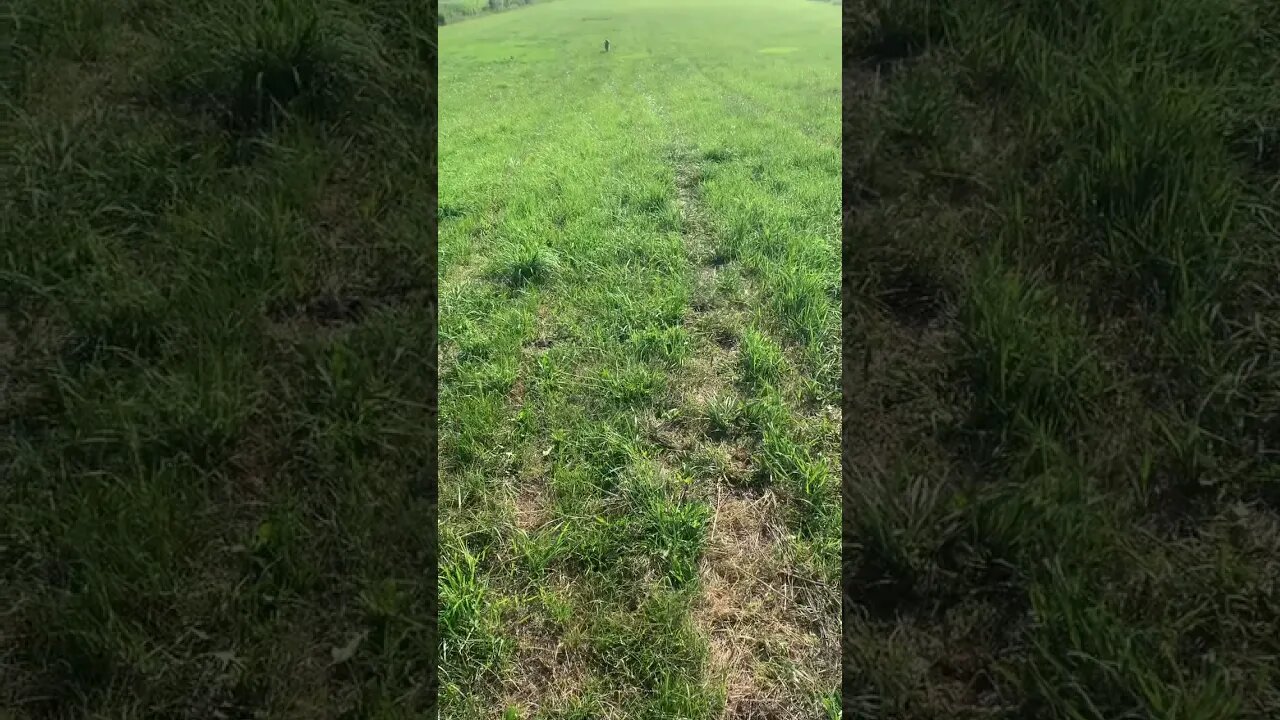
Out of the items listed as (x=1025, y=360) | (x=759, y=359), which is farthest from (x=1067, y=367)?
(x=759, y=359)

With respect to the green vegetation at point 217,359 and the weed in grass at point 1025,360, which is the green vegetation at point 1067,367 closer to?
the weed in grass at point 1025,360

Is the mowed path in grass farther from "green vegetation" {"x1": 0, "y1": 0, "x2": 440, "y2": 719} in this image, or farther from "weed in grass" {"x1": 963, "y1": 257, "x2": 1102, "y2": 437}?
"weed in grass" {"x1": 963, "y1": 257, "x2": 1102, "y2": 437}

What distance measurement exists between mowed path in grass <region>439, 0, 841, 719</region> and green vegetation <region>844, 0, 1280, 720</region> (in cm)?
20

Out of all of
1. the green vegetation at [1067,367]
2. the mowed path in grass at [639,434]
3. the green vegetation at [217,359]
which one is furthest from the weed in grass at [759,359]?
the green vegetation at [217,359]

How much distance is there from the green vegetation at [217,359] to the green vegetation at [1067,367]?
1250 mm

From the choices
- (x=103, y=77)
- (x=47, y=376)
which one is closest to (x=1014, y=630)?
(x=47, y=376)

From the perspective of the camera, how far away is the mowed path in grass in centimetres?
185

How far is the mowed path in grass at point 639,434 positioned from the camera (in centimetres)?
185

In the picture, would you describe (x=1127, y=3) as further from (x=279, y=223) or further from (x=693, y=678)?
(x=279, y=223)

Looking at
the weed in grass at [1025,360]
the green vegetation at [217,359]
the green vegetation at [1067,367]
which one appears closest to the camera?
the green vegetation at [1067,367]

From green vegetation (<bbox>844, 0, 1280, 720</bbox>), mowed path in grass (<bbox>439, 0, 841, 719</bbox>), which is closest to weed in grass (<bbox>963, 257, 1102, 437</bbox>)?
green vegetation (<bbox>844, 0, 1280, 720</bbox>)

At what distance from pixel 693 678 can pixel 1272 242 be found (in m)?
1.99

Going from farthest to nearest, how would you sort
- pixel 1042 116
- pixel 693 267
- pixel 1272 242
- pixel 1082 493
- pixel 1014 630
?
1. pixel 693 267
2. pixel 1042 116
3. pixel 1272 242
4. pixel 1082 493
5. pixel 1014 630

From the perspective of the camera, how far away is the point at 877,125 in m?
2.62
